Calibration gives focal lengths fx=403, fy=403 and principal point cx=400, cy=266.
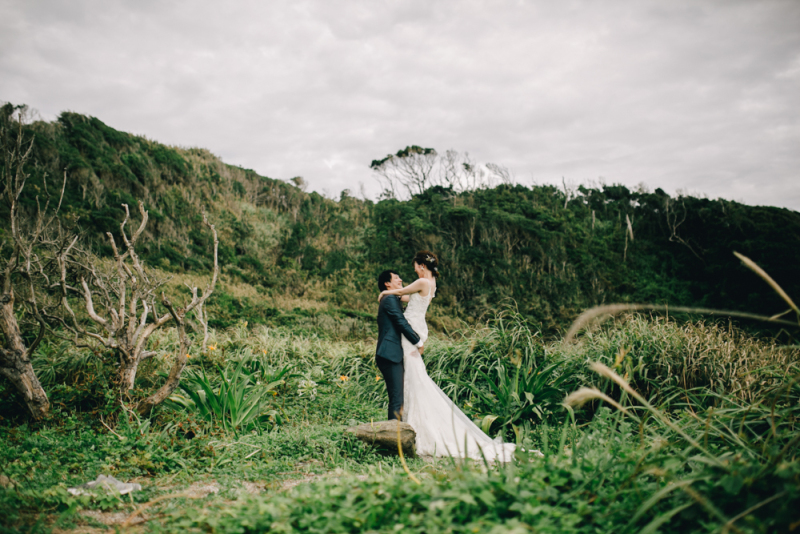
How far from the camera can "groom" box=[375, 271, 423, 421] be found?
437 centimetres

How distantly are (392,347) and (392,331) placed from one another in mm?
177

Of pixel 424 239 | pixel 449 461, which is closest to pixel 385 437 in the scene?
pixel 449 461

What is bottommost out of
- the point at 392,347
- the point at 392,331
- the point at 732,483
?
the point at 732,483

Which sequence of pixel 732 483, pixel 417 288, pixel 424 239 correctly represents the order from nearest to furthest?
pixel 732 483 → pixel 417 288 → pixel 424 239

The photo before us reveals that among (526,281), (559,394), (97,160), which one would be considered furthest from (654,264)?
(97,160)

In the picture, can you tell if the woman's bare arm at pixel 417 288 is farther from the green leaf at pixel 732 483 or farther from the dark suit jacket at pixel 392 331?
the green leaf at pixel 732 483

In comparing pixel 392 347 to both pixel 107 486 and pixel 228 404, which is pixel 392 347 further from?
pixel 107 486

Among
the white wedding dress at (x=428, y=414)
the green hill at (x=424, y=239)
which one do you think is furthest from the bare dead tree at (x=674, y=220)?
the white wedding dress at (x=428, y=414)

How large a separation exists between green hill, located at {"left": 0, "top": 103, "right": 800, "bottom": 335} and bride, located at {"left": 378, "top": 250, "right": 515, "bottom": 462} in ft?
25.9

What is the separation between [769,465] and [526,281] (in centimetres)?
1616

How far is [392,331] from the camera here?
14.7 feet

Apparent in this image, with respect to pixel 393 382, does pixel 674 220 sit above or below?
above

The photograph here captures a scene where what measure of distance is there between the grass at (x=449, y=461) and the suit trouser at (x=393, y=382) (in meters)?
0.70

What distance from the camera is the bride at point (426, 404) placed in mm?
3900
